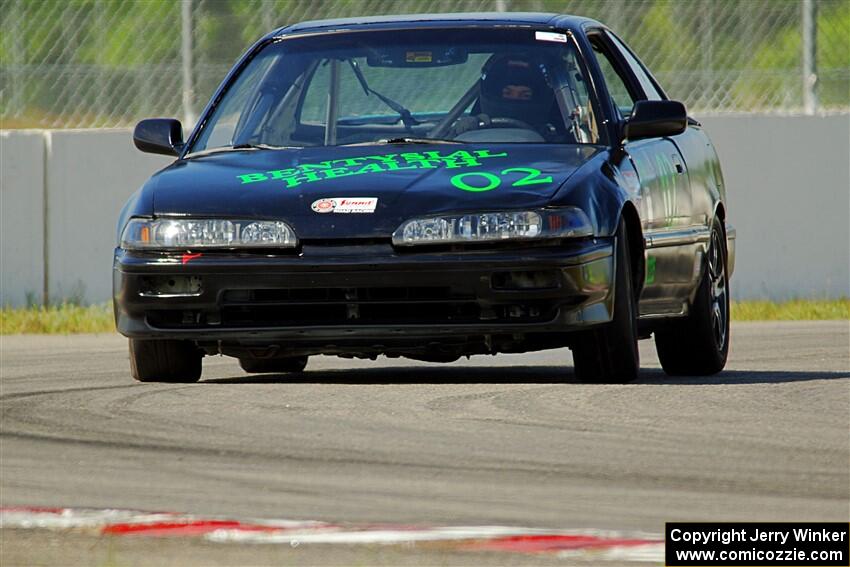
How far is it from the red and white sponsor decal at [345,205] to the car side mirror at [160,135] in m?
1.38

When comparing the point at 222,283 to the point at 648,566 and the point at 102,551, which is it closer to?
the point at 102,551

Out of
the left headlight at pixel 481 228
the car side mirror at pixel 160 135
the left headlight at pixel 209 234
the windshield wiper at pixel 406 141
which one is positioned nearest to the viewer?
the left headlight at pixel 481 228

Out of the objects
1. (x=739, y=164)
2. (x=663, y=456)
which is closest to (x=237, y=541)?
(x=663, y=456)

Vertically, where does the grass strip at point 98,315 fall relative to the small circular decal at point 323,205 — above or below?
below

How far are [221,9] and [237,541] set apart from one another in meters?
10.3

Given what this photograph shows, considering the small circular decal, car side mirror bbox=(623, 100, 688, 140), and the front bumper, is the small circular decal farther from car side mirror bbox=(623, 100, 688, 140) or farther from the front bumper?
car side mirror bbox=(623, 100, 688, 140)

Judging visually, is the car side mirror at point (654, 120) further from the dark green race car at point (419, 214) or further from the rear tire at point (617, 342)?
the rear tire at point (617, 342)

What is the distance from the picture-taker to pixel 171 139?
895cm

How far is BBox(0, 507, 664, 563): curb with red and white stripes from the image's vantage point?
184 inches

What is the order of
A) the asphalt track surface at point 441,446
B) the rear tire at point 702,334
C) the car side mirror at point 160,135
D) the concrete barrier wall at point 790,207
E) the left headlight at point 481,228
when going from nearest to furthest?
the asphalt track surface at point 441,446 < the left headlight at point 481,228 < the car side mirror at point 160,135 < the rear tire at point 702,334 < the concrete barrier wall at point 790,207

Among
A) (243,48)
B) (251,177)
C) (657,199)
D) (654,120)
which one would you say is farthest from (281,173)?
(243,48)

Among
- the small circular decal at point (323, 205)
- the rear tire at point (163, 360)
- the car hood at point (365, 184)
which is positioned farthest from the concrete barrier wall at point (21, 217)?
the small circular decal at point (323, 205)

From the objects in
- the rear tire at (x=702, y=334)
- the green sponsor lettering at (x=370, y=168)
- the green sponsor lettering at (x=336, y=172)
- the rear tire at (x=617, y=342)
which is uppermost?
the green sponsor lettering at (x=370, y=168)

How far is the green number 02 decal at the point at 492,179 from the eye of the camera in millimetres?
7750
